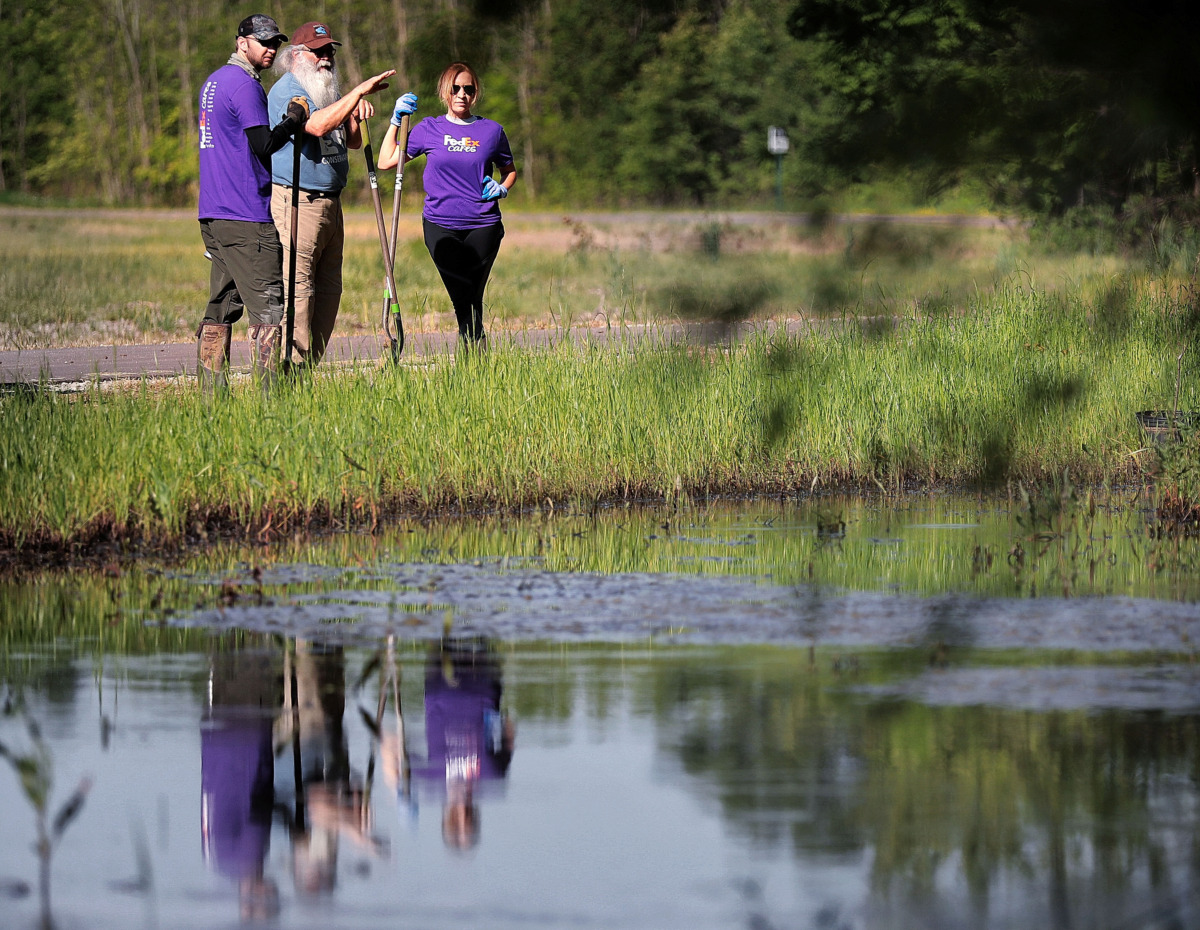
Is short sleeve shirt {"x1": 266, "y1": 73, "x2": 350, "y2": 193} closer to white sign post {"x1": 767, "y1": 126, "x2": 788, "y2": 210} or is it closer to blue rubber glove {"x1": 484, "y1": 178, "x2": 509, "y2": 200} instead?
Result: blue rubber glove {"x1": 484, "y1": 178, "x2": 509, "y2": 200}

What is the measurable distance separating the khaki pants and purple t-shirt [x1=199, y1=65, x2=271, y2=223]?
1.75 feet

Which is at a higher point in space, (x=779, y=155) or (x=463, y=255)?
(x=779, y=155)

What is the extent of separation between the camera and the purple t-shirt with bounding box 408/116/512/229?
11281 mm

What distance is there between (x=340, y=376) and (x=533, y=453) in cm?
133

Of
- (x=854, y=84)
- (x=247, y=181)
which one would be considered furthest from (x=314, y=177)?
(x=854, y=84)

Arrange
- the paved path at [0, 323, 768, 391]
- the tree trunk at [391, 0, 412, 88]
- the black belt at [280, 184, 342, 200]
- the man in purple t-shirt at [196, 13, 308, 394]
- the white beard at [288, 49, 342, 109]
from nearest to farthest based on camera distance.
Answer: the tree trunk at [391, 0, 412, 88], the man in purple t-shirt at [196, 13, 308, 394], the white beard at [288, 49, 342, 109], the black belt at [280, 184, 342, 200], the paved path at [0, 323, 768, 391]

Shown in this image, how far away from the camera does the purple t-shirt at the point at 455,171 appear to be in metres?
11.3

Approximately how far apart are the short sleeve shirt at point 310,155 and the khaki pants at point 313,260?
0.08m

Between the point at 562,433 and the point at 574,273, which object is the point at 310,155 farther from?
the point at 574,273

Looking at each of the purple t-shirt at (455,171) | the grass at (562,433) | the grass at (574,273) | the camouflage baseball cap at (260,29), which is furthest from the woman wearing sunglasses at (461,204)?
the camouflage baseball cap at (260,29)

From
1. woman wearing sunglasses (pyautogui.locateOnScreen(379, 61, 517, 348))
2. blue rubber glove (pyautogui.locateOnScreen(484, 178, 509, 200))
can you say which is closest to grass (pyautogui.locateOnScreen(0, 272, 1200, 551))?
woman wearing sunglasses (pyautogui.locateOnScreen(379, 61, 517, 348))

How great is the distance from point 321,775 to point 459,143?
683cm

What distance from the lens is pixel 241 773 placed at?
5.01m

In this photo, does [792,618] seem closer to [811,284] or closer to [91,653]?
[91,653]
